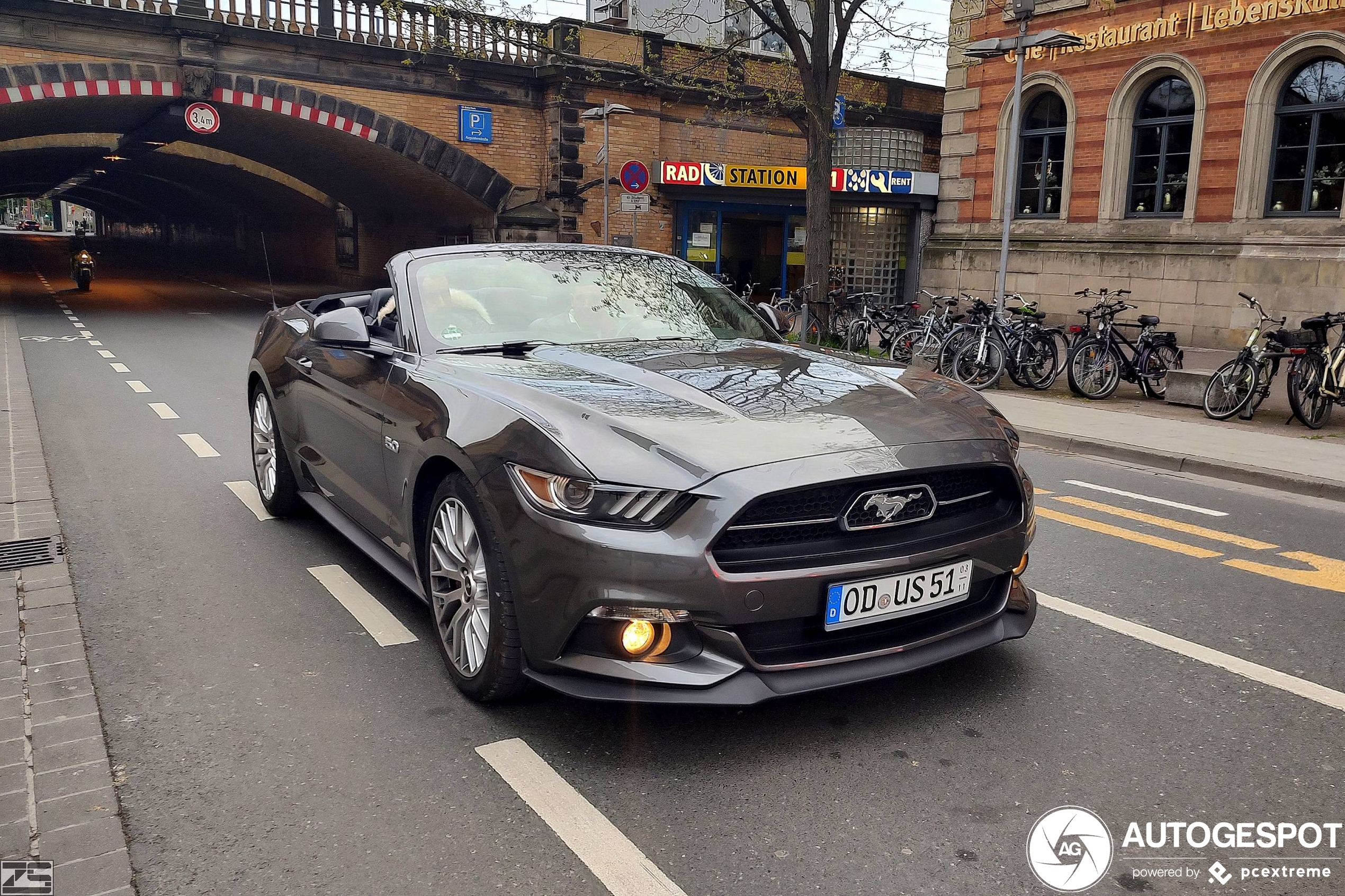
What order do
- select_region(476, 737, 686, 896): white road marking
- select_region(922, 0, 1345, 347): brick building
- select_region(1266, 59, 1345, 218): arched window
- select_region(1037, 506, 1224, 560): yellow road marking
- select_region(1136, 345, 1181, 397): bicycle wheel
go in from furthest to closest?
select_region(922, 0, 1345, 347): brick building
select_region(1266, 59, 1345, 218): arched window
select_region(1136, 345, 1181, 397): bicycle wheel
select_region(1037, 506, 1224, 560): yellow road marking
select_region(476, 737, 686, 896): white road marking

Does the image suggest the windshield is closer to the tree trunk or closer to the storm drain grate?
the storm drain grate

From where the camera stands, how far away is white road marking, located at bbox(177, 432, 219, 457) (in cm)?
822

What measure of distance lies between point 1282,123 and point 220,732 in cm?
1991

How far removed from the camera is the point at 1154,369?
1267 cm

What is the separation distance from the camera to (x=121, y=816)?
297 centimetres

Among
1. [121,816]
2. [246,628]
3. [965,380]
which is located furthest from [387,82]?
[121,816]

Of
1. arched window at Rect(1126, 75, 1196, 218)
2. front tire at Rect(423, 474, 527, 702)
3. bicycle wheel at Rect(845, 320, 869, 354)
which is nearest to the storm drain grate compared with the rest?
front tire at Rect(423, 474, 527, 702)

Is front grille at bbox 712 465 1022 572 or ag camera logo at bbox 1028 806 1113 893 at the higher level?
front grille at bbox 712 465 1022 572

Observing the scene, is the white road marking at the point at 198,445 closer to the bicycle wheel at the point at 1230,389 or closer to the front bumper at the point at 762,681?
the front bumper at the point at 762,681

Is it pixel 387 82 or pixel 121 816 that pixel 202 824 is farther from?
pixel 387 82

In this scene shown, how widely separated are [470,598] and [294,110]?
2217cm

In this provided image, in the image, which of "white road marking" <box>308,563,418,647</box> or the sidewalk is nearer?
"white road marking" <box>308,563,418,647</box>

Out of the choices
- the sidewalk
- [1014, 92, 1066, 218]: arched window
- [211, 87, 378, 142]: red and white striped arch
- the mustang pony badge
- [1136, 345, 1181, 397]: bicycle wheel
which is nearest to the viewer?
the mustang pony badge

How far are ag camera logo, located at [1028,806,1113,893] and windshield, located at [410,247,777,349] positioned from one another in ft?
8.35
